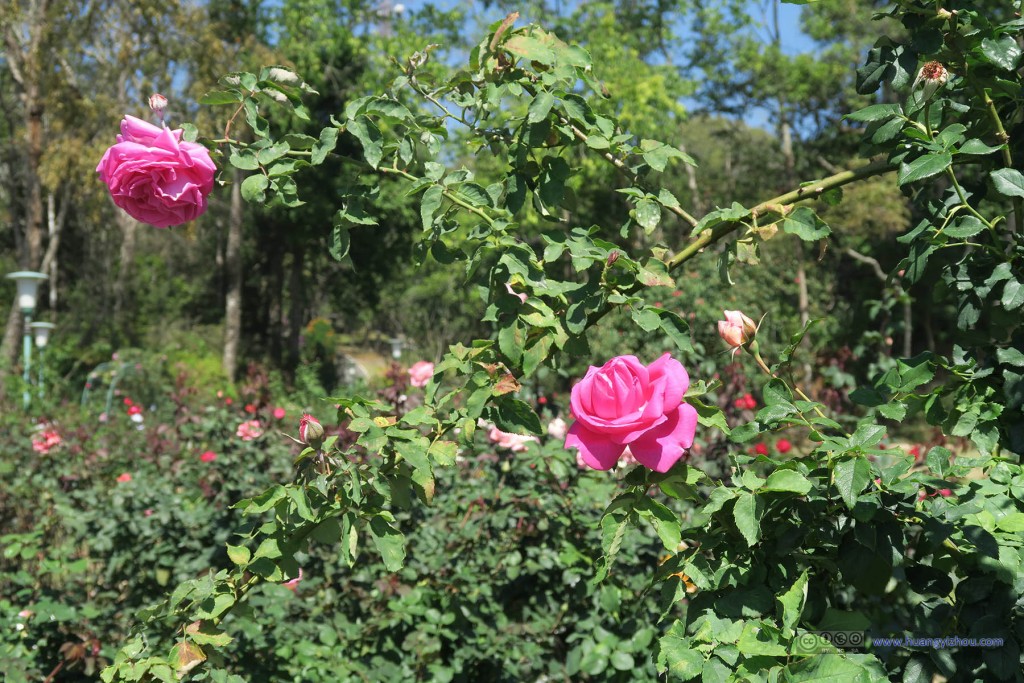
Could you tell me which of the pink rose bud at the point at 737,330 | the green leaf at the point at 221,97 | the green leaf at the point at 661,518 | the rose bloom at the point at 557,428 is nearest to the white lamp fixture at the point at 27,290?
the rose bloom at the point at 557,428

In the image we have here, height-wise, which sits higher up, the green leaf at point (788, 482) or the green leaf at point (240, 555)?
the green leaf at point (788, 482)

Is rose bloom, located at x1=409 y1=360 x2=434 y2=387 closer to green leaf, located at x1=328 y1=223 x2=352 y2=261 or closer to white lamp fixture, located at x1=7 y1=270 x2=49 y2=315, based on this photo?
green leaf, located at x1=328 y1=223 x2=352 y2=261

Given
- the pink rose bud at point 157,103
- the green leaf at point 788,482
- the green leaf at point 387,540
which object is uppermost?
the pink rose bud at point 157,103

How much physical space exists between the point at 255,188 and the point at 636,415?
0.74m

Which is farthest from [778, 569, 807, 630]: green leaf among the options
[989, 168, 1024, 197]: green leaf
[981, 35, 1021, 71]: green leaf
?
[981, 35, 1021, 71]: green leaf

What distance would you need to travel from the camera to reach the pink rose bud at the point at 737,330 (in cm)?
129

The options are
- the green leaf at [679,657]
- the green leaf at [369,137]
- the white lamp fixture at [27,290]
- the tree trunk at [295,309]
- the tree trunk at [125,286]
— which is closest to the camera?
the green leaf at [679,657]

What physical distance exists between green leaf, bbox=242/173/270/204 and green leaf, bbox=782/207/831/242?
32.2 inches

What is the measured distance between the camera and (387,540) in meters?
1.21

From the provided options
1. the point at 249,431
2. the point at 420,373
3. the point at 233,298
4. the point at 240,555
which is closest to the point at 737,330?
the point at 240,555

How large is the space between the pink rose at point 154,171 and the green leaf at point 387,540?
0.57m

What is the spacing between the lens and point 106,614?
2.15 metres

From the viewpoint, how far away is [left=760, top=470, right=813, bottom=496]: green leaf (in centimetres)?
103

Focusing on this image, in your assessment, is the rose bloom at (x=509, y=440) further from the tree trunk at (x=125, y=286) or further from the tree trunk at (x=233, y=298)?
the tree trunk at (x=125, y=286)
